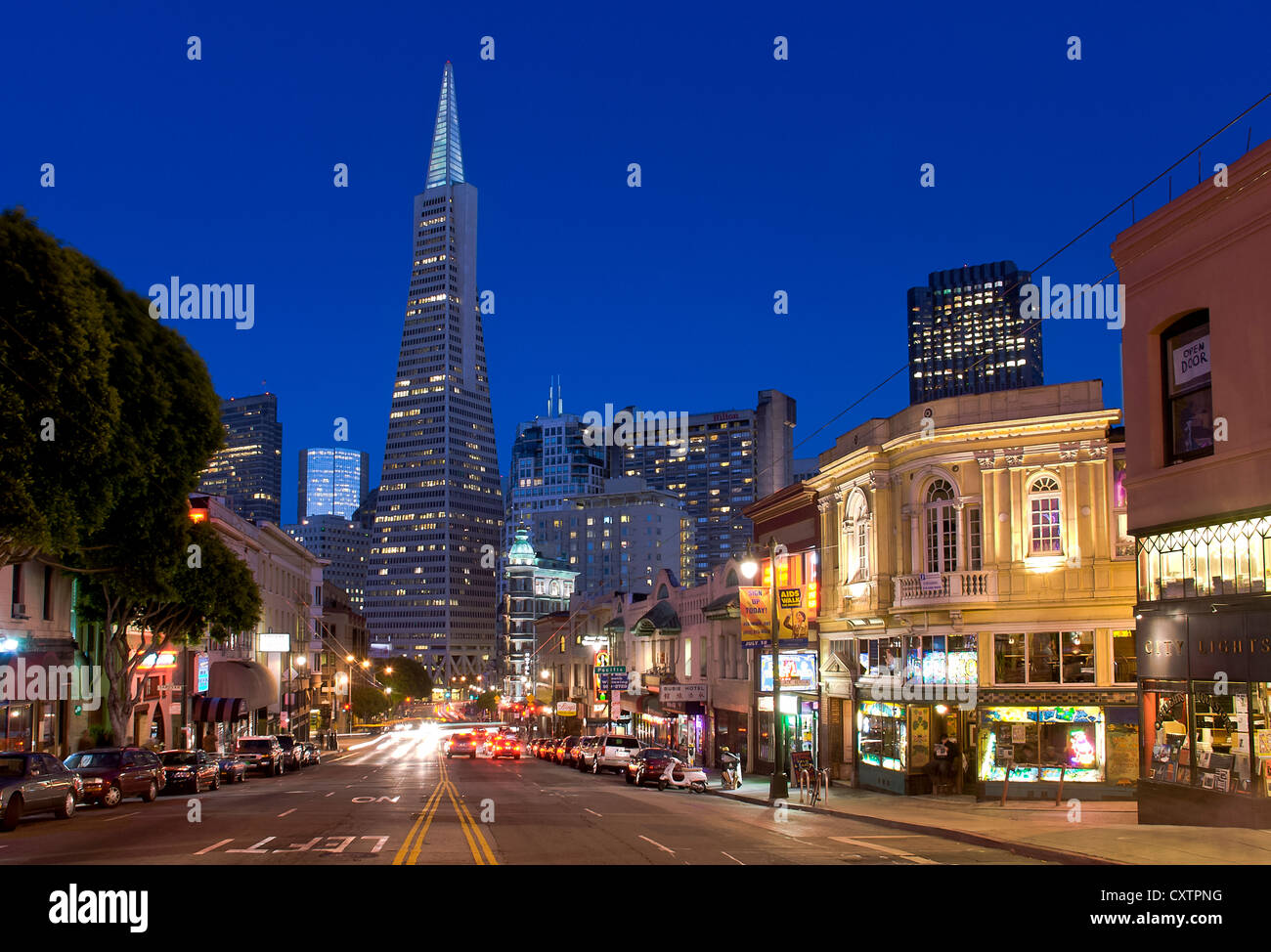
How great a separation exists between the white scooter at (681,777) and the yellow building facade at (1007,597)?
7.24m

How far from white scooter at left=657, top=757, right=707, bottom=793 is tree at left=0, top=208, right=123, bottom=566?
21.1 meters

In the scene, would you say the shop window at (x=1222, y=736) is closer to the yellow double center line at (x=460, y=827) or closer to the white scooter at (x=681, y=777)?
the yellow double center line at (x=460, y=827)

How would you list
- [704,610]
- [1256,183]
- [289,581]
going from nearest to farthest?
[1256,183]
[704,610]
[289,581]

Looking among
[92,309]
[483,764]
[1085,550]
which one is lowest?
[483,764]

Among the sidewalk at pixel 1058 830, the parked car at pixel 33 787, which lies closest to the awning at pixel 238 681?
the parked car at pixel 33 787

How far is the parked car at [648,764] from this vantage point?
4175 cm

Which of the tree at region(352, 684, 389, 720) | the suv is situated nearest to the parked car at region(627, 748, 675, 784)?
the suv

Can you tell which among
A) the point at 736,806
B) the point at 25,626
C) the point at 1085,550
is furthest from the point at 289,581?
the point at 1085,550

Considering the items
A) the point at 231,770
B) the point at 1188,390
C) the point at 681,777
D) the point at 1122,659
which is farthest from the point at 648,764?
the point at 1188,390

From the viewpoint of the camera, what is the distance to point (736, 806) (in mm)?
33000

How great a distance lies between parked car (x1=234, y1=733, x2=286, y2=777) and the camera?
50344mm

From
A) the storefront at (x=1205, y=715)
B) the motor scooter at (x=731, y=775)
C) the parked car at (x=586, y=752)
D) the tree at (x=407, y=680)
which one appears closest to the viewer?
the storefront at (x=1205, y=715)
